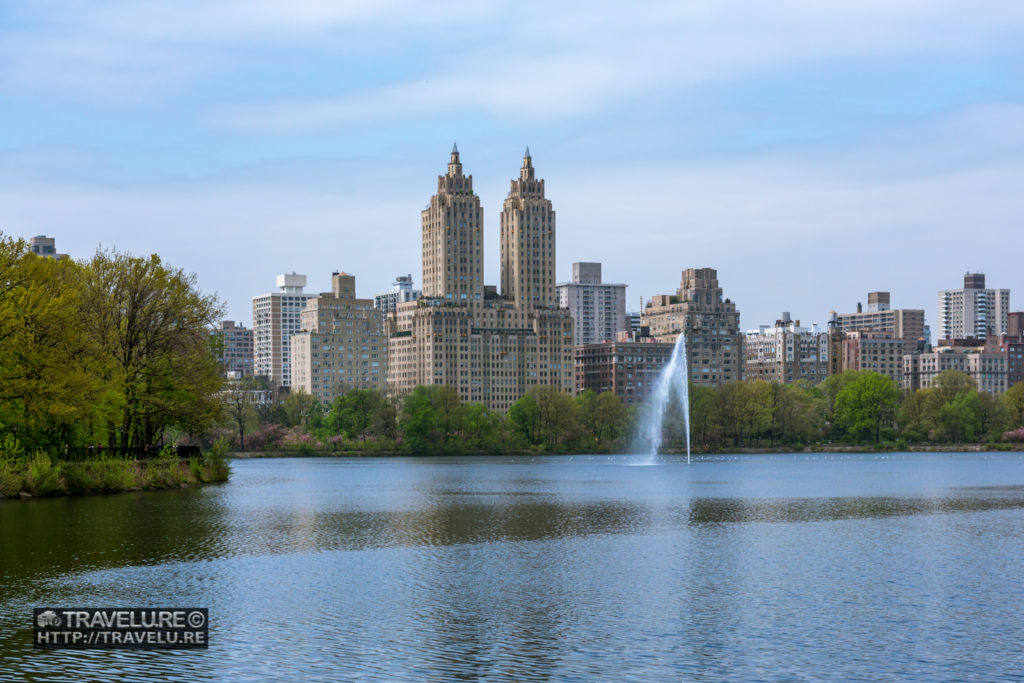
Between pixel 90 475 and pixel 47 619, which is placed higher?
pixel 90 475

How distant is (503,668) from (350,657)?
412 centimetres

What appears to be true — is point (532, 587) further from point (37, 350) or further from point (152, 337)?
point (152, 337)

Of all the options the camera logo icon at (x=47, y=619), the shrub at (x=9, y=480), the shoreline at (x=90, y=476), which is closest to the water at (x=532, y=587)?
the camera logo icon at (x=47, y=619)

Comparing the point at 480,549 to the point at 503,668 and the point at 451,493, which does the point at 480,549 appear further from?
the point at 451,493

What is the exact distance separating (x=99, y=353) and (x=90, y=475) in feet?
27.5

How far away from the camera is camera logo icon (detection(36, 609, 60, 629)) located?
34594 mm

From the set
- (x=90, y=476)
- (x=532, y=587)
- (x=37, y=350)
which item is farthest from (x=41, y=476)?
(x=532, y=587)

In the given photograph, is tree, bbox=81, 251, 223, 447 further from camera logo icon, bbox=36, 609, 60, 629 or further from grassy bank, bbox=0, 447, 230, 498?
camera logo icon, bbox=36, 609, 60, 629

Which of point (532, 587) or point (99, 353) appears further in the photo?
point (99, 353)

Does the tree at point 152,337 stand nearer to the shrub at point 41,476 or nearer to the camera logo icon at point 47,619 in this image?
the shrub at point 41,476

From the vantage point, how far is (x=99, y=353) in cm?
8512

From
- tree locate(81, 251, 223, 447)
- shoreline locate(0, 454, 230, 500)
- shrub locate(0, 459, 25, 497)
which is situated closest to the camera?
shrub locate(0, 459, 25, 497)

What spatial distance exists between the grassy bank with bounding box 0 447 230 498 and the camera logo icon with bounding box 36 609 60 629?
42446 mm

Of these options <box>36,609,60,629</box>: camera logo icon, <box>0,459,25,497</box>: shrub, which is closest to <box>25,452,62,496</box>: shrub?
<box>0,459,25,497</box>: shrub
